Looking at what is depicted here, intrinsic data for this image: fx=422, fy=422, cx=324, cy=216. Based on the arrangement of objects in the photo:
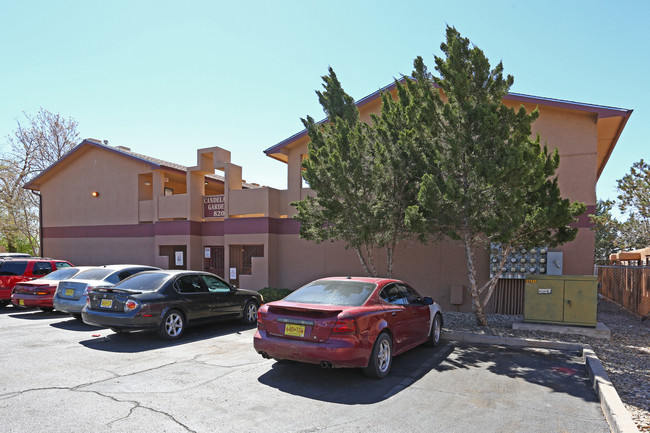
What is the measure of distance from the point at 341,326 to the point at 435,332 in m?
3.50

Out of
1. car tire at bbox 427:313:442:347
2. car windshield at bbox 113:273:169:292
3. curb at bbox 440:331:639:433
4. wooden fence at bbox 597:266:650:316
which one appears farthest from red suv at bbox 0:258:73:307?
wooden fence at bbox 597:266:650:316

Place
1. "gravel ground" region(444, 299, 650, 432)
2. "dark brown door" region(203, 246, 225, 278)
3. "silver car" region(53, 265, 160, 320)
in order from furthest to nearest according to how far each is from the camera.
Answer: "dark brown door" region(203, 246, 225, 278), "silver car" region(53, 265, 160, 320), "gravel ground" region(444, 299, 650, 432)

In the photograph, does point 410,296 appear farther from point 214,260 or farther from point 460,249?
point 214,260

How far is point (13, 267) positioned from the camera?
13.3m

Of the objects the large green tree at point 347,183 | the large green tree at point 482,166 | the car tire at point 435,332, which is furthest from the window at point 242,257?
the car tire at point 435,332

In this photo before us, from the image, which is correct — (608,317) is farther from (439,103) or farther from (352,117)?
(352,117)

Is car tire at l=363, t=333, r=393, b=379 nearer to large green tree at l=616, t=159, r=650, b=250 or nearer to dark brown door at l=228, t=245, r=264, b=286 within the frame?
dark brown door at l=228, t=245, r=264, b=286

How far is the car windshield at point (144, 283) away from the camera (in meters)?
8.84

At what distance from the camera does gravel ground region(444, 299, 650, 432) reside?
5359 mm

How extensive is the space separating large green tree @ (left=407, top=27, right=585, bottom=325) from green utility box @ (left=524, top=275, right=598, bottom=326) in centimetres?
98

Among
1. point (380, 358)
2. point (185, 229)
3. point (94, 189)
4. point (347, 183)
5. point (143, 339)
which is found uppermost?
point (94, 189)

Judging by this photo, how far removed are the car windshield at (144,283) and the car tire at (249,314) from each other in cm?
230

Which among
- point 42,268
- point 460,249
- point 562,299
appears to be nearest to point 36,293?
point 42,268

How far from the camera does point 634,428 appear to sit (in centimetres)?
417
